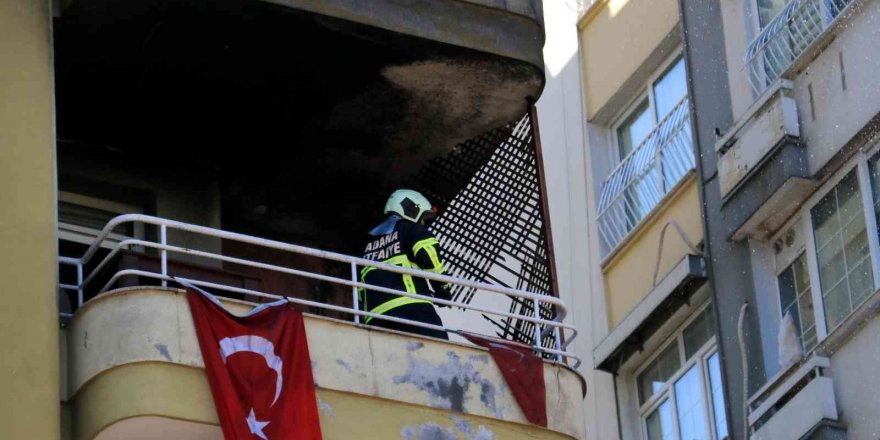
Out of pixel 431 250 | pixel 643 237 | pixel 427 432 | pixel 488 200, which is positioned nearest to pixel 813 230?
pixel 643 237

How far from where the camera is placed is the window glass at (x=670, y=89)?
24.9m

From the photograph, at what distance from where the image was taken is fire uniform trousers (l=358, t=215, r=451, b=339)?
16656 mm

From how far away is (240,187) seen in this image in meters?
18.7

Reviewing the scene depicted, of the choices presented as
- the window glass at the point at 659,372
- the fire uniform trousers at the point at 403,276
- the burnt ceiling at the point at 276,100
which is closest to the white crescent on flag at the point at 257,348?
the fire uniform trousers at the point at 403,276

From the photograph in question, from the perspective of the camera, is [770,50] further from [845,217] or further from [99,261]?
[99,261]

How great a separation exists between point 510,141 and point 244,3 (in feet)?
10.9

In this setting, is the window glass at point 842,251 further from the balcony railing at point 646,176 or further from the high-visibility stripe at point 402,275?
the high-visibility stripe at point 402,275

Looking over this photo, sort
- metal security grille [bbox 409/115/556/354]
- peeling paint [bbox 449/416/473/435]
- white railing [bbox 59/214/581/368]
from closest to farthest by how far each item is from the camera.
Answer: white railing [bbox 59/214/581/368] < peeling paint [bbox 449/416/473/435] < metal security grille [bbox 409/115/556/354]

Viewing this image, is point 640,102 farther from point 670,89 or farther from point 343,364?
point 343,364

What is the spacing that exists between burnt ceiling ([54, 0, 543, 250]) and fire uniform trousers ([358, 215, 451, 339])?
113cm

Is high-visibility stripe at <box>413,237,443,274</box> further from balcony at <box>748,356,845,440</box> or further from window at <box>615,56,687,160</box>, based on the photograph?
window at <box>615,56,687,160</box>

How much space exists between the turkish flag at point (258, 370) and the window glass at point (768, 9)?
928 centimetres

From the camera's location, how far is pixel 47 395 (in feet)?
47.0

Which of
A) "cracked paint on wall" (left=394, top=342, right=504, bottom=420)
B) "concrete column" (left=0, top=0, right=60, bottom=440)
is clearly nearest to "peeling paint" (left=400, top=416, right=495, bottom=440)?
"cracked paint on wall" (left=394, top=342, right=504, bottom=420)
